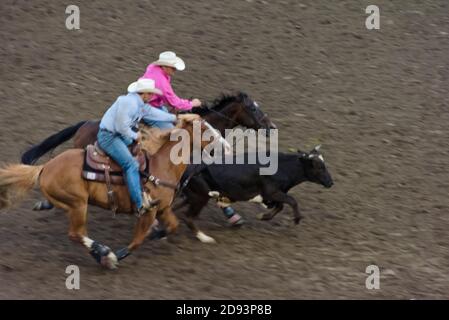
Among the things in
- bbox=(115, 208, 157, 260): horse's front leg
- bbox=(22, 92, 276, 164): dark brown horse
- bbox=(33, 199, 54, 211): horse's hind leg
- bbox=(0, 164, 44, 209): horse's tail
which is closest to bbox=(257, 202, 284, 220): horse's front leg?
bbox=(22, 92, 276, 164): dark brown horse

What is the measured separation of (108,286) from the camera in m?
8.42

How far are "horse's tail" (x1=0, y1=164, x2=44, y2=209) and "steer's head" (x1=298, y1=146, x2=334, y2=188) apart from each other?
3104mm

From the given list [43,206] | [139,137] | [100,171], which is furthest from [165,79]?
[43,206]

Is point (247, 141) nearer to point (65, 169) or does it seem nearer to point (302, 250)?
point (302, 250)

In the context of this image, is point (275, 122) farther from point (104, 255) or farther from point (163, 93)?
point (104, 255)

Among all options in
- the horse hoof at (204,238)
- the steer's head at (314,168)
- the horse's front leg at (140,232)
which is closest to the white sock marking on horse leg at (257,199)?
the steer's head at (314,168)

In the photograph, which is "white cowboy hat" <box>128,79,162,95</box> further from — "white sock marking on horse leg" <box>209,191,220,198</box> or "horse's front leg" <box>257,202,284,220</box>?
"horse's front leg" <box>257,202,284,220</box>

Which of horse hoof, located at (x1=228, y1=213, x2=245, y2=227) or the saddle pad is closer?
the saddle pad

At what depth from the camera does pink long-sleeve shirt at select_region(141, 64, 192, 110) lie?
9656 mm

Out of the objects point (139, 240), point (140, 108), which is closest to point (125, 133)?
point (140, 108)

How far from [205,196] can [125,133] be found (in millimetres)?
1605

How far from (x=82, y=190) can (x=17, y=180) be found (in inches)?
28.1

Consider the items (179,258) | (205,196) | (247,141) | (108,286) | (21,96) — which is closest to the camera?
(108,286)

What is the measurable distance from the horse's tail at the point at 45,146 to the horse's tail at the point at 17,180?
1354 millimetres
